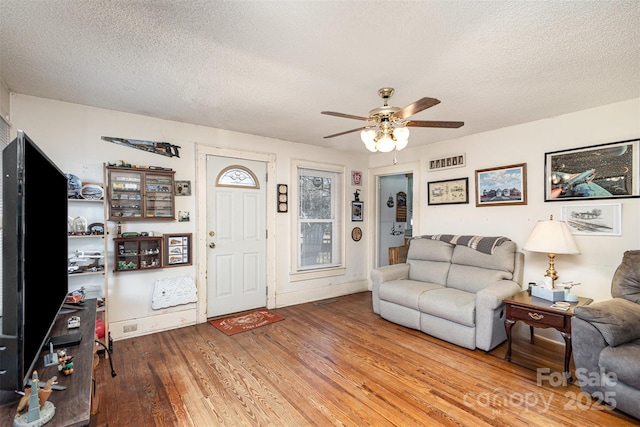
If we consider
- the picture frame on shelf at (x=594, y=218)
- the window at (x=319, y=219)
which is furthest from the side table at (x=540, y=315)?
the window at (x=319, y=219)

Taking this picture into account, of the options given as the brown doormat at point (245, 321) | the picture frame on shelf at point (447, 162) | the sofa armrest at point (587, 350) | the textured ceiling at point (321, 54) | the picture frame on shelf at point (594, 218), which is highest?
the textured ceiling at point (321, 54)

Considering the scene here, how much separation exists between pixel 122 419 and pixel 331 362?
1547 mm

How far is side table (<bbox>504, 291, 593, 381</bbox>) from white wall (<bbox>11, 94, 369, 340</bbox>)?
2.64 m

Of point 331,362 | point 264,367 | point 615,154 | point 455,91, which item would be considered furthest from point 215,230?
point 615,154

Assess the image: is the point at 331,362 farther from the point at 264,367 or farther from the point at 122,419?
the point at 122,419

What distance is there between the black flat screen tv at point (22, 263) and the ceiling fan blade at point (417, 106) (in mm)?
1865

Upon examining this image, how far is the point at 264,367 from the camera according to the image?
2.56 metres

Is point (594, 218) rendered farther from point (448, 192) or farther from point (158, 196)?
point (158, 196)

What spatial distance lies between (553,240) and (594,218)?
0.64 meters

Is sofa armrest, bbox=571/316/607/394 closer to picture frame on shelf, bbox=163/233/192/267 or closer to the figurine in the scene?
the figurine

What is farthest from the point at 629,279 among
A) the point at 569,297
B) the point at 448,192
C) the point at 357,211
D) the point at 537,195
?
the point at 357,211

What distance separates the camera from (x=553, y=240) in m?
2.69

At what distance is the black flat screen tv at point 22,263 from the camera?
87 centimetres

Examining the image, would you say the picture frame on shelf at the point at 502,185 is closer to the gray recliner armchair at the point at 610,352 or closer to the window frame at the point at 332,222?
the gray recliner armchair at the point at 610,352
